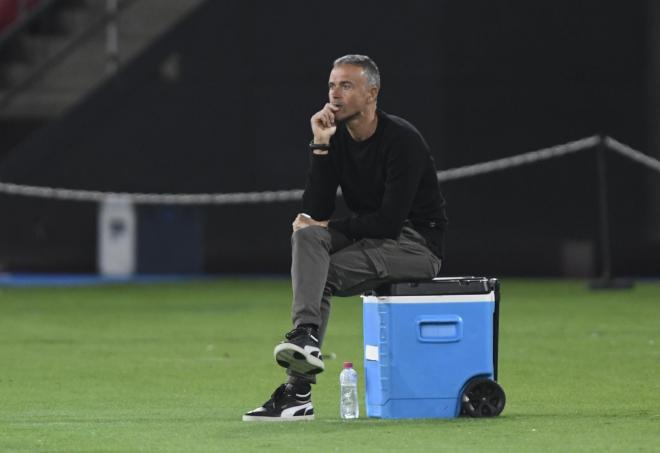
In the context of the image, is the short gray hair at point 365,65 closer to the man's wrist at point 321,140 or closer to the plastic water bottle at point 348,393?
the man's wrist at point 321,140

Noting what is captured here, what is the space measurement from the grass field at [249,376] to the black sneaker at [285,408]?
121 mm

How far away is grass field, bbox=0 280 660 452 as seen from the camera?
628 cm

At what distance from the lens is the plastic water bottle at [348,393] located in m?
6.92

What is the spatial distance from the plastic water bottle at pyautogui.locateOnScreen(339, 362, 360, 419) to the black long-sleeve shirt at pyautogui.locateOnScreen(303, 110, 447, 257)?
605 millimetres

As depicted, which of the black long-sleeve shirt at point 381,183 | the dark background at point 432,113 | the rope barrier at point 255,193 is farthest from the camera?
the dark background at point 432,113

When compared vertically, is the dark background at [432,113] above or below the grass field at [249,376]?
above

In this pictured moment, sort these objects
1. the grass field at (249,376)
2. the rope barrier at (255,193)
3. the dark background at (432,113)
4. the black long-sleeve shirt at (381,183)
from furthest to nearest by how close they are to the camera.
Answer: the dark background at (432,113)
the rope barrier at (255,193)
the black long-sleeve shirt at (381,183)
the grass field at (249,376)

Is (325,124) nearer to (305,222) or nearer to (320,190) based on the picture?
(320,190)

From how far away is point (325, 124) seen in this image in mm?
7137

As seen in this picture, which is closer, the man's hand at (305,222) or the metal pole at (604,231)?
the man's hand at (305,222)

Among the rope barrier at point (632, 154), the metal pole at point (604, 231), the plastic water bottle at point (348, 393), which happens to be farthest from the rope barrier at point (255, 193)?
the plastic water bottle at point (348, 393)

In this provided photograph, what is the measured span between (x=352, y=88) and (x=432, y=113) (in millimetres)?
11454

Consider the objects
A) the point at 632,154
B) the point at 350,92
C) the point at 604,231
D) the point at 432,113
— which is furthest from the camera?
the point at 432,113

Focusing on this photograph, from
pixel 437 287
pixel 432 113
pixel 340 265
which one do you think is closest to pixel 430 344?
pixel 437 287
